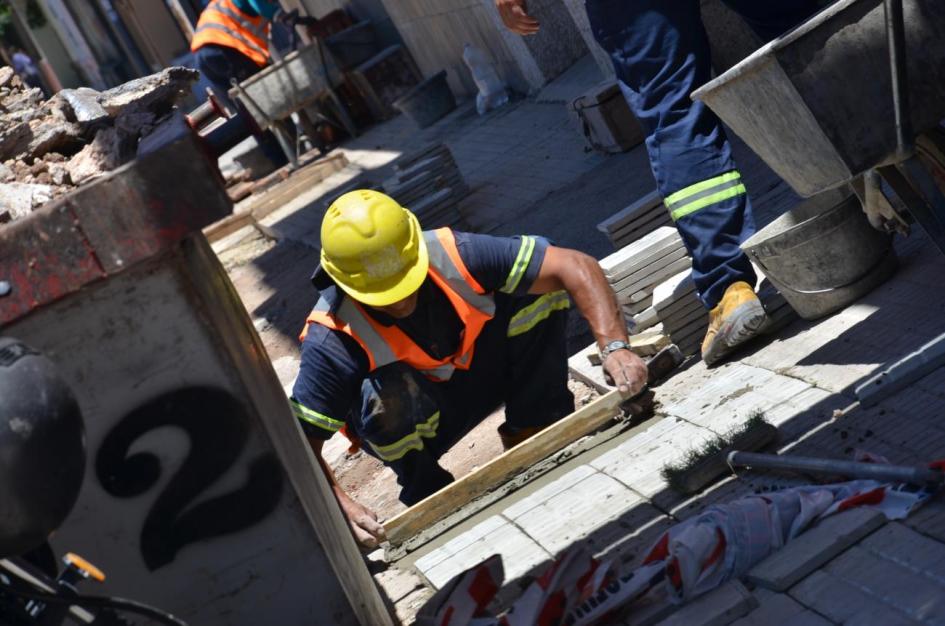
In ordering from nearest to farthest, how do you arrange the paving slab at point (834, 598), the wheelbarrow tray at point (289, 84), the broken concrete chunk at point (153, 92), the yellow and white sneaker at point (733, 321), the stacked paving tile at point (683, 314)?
the paving slab at point (834, 598)
the broken concrete chunk at point (153, 92)
the yellow and white sneaker at point (733, 321)
the stacked paving tile at point (683, 314)
the wheelbarrow tray at point (289, 84)

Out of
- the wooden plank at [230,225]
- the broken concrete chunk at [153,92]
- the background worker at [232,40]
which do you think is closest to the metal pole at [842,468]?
the broken concrete chunk at [153,92]

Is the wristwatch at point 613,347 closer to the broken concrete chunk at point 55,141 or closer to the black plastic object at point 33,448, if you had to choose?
the broken concrete chunk at point 55,141

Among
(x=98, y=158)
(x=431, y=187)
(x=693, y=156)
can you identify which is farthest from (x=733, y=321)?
(x=431, y=187)

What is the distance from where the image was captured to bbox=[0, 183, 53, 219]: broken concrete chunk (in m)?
3.34

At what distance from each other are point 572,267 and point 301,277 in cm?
613

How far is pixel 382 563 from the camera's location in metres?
5.09

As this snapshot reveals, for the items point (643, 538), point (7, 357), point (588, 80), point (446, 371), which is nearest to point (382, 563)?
point (446, 371)

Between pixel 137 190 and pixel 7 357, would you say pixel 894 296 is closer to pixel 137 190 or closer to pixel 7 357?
pixel 137 190

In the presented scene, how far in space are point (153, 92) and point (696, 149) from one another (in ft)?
7.10

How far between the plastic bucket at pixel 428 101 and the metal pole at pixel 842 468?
10.6 m

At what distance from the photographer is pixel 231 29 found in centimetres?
1505

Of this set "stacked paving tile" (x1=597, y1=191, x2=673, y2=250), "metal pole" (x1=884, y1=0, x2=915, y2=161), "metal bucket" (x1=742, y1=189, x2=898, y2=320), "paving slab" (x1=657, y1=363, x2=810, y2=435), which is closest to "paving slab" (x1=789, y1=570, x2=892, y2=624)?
"paving slab" (x1=657, y1=363, x2=810, y2=435)

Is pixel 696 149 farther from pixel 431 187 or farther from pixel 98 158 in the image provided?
pixel 431 187

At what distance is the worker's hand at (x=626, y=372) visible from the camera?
4902 millimetres
